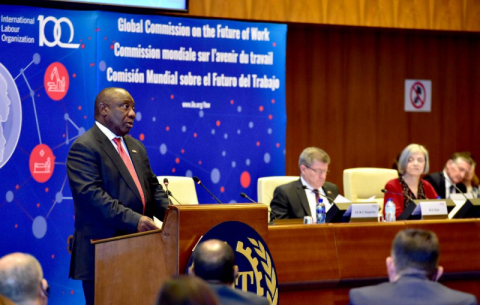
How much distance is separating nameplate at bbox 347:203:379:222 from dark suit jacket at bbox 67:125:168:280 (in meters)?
1.50

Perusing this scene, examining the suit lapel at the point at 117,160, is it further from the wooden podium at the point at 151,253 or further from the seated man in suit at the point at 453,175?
the seated man in suit at the point at 453,175

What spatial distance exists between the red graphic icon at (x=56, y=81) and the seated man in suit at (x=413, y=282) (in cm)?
422

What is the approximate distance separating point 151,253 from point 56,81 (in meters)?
2.92

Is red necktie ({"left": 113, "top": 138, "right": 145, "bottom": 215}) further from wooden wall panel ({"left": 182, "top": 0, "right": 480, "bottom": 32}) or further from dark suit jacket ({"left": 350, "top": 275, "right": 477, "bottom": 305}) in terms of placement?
wooden wall panel ({"left": 182, "top": 0, "right": 480, "bottom": 32})

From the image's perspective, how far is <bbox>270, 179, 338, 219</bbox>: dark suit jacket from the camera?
588cm

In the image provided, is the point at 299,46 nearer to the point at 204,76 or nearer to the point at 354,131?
the point at 354,131

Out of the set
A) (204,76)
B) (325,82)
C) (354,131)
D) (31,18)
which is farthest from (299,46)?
(31,18)

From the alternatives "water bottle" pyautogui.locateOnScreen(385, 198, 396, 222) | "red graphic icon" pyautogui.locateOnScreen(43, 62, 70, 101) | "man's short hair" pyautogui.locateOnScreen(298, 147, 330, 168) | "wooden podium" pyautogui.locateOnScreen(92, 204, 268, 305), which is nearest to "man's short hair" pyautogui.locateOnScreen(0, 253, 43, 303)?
"wooden podium" pyautogui.locateOnScreen(92, 204, 268, 305)

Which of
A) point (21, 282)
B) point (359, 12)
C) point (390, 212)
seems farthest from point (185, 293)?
point (359, 12)

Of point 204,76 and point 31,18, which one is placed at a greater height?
point 31,18

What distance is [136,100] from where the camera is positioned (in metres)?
6.72

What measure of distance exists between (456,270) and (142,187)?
7.80ft

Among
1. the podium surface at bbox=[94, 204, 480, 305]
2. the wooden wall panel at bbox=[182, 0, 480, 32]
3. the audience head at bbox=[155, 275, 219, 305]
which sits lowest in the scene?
the podium surface at bbox=[94, 204, 480, 305]

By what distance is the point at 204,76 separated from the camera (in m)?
7.03
